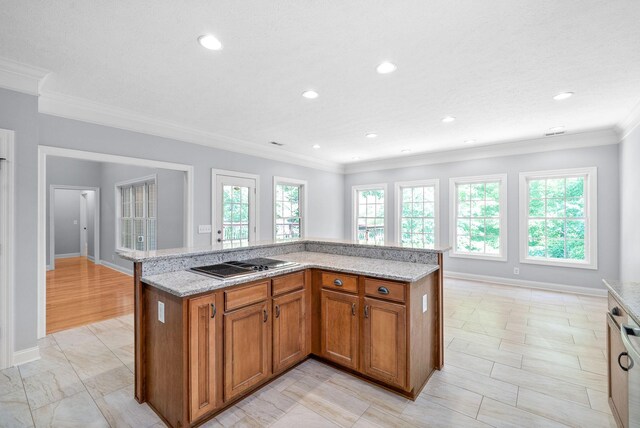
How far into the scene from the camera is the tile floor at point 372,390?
196cm

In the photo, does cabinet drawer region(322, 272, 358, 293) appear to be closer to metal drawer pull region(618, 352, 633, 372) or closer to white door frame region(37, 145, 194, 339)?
metal drawer pull region(618, 352, 633, 372)

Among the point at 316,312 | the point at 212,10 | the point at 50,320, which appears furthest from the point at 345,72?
the point at 50,320

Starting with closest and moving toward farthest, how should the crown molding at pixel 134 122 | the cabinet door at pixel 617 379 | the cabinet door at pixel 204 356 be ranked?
the cabinet door at pixel 617 379 < the cabinet door at pixel 204 356 < the crown molding at pixel 134 122

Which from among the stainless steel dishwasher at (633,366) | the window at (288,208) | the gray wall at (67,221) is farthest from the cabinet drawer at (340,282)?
the gray wall at (67,221)

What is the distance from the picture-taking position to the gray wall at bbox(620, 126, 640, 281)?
371 centimetres

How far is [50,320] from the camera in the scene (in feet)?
12.5

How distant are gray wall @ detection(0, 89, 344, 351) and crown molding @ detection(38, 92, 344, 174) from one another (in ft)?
0.25

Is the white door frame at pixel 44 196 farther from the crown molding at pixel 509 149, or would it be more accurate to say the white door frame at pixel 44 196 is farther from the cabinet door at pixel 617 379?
the crown molding at pixel 509 149

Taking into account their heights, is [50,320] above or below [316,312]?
below

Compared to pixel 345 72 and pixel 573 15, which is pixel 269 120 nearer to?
pixel 345 72

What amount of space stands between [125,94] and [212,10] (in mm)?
1997

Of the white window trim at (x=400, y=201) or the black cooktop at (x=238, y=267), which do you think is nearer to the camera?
the black cooktop at (x=238, y=267)

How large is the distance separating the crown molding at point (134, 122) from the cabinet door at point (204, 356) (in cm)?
317

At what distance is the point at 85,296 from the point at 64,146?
2.83 m
